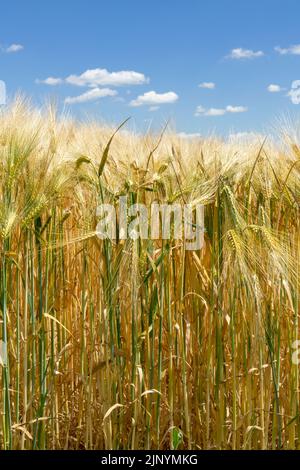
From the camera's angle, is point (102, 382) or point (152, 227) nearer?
point (152, 227)

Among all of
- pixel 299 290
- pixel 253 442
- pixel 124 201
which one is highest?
pixel 124 201

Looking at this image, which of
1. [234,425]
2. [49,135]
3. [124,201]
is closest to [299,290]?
[234,425]

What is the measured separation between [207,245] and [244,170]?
34 cm

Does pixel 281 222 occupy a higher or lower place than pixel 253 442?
higher

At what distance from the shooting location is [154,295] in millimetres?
2041

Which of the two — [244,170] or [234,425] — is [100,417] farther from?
[244,170]

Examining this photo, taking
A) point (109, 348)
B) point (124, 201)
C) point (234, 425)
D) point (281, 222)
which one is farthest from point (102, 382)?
point (281, 222)

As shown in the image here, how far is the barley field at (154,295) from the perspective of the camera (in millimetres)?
2051

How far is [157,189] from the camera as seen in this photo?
2.15 m

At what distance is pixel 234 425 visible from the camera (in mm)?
2143

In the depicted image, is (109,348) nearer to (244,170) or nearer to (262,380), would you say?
(262,380)

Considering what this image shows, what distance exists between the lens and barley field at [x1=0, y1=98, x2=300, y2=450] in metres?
2.05
